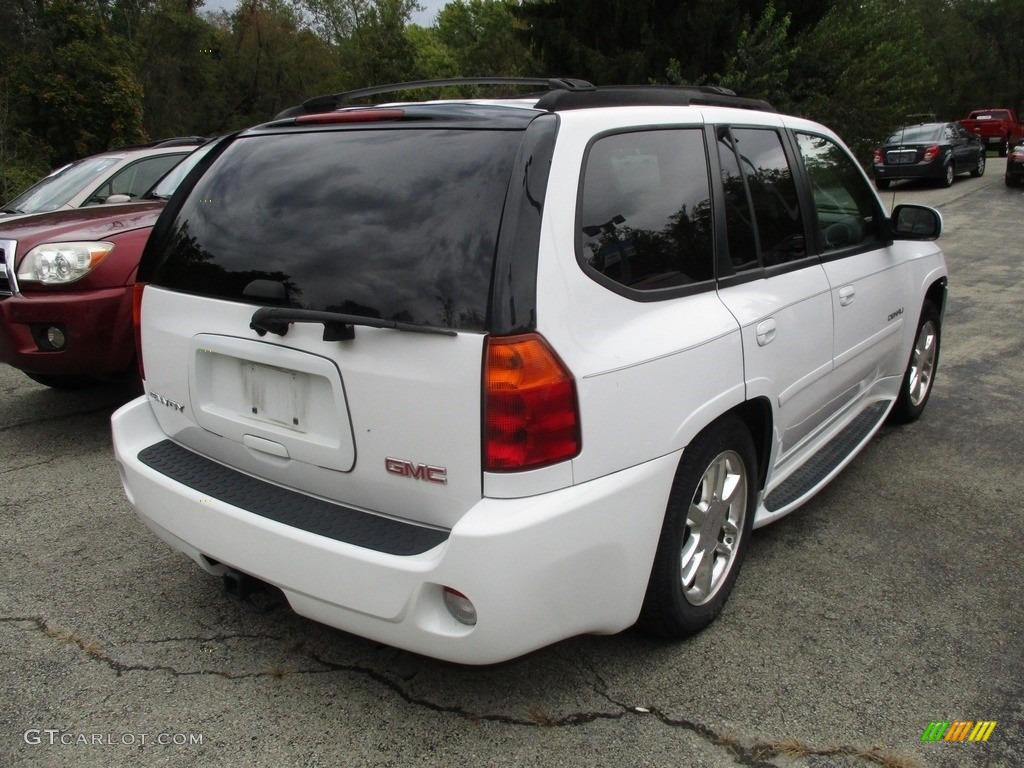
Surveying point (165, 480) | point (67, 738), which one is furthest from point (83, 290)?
point (67, 738)

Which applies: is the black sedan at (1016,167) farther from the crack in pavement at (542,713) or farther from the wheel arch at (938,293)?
the crack in pavement at (542,713)

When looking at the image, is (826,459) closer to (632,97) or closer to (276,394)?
(632,97)

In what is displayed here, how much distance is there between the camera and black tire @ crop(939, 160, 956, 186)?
66.3ft

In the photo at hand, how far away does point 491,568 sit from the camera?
204 cm

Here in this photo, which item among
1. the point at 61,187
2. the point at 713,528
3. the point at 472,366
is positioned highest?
the point at 61,187

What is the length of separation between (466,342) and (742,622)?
1568 mm

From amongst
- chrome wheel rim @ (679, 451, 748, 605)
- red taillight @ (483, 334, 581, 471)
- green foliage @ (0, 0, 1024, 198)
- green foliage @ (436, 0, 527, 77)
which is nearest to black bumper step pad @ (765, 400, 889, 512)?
chrome wheel rim @ (679, 451, 748, 605)

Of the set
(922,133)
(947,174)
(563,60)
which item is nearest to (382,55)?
(563,60)

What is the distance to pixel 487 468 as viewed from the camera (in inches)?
82.7

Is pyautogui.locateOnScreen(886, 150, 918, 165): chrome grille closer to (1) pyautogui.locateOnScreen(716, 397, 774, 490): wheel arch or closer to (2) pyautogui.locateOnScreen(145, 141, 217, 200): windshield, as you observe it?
(2) pyautogui.locateOnScreen(145, 141, 217, 200): windshield

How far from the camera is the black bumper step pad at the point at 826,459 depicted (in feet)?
10.8

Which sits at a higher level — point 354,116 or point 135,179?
point 354,116

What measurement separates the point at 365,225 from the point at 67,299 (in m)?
2.91

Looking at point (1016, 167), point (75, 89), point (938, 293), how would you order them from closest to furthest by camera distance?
point (938, 293)
point (75, 89)
point (1016, 167)
